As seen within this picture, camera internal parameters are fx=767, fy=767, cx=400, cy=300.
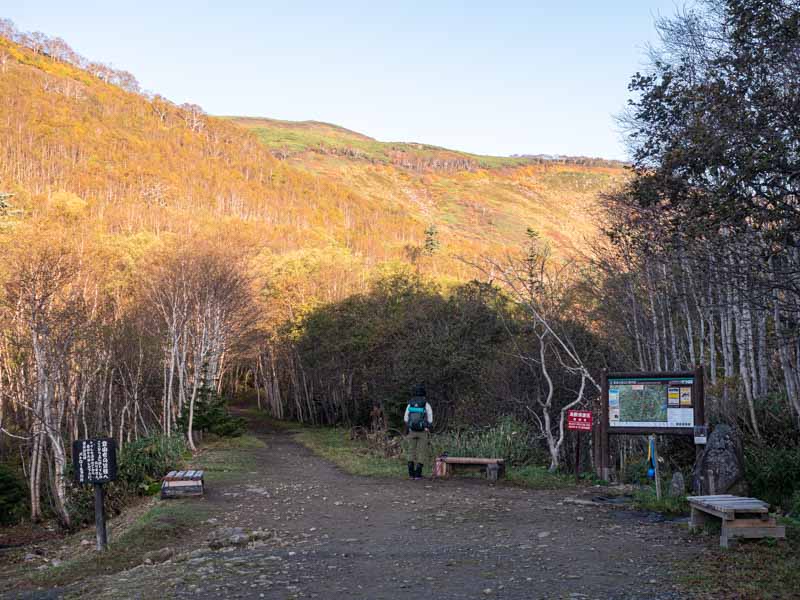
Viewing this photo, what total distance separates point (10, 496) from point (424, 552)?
21.0 m

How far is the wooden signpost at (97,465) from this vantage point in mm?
10250

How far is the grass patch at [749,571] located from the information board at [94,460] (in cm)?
735

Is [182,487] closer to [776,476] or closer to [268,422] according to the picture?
[776,476]

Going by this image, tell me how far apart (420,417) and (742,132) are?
803 centimetres

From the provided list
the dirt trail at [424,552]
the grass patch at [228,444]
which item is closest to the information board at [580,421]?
the dirt trail at [424,552]

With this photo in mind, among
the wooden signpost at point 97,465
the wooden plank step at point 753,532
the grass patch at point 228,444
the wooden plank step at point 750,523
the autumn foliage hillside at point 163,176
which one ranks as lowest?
the grass patch at point 228,444

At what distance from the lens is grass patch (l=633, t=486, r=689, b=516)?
10117mm

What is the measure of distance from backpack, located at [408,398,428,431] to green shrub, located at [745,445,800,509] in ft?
18.6

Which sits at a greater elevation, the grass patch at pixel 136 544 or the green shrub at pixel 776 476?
the green shrub at pixel 776 476

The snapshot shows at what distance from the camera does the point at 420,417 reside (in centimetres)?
1458

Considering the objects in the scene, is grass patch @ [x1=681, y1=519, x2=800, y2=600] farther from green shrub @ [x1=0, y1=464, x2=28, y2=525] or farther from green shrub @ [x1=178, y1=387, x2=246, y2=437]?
green shrub @ [x1=0, y1=464, x2=28, y2=525]

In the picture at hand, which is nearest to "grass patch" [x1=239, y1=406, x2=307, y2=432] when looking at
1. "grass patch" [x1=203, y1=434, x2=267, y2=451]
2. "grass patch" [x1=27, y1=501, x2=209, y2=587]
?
"grass patch" [x1=203, y1=434, x2=267, y2=451]

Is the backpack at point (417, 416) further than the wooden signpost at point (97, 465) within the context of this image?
Yes

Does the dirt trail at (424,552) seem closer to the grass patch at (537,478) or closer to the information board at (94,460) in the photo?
the grass patch at (537,478)
